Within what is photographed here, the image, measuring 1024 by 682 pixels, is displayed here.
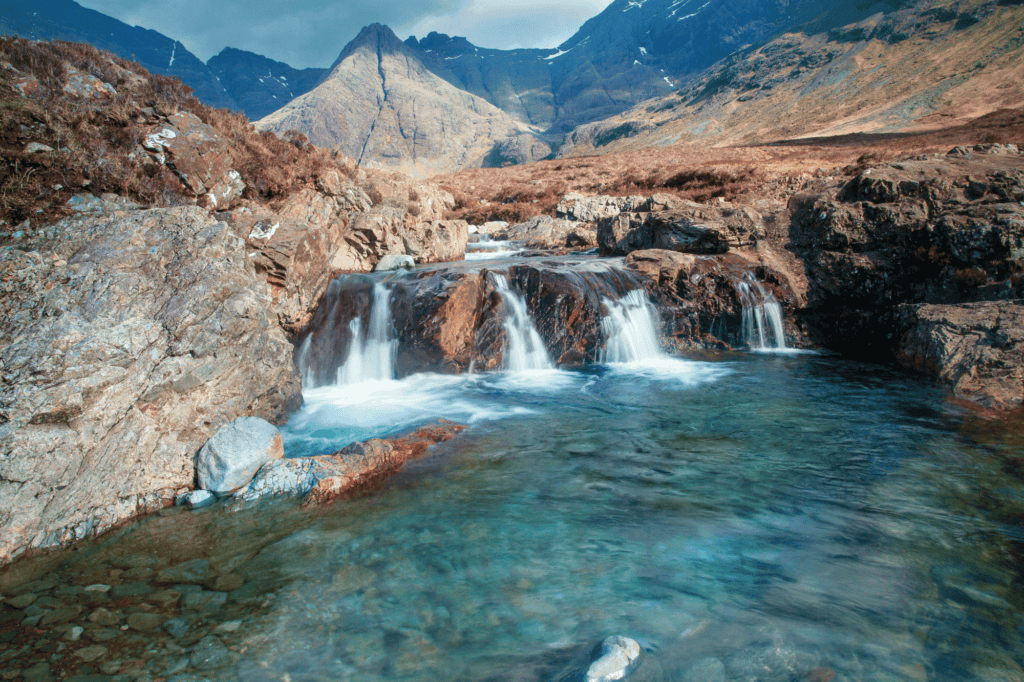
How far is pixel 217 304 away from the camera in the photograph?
19.7 feet

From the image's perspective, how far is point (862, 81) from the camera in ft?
185

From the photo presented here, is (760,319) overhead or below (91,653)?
overhead

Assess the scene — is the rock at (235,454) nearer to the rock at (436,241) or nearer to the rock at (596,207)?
the rock at (436,241)

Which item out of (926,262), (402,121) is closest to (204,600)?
(926,262)

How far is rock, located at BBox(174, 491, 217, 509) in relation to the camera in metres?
4.85

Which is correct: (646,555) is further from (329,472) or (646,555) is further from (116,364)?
(116,364)

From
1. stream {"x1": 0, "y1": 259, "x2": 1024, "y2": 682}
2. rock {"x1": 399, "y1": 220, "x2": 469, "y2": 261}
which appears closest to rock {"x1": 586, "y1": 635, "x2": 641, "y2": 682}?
stream {"x1": 0, "y1": 259, "x2": 1024, "y2": 682}

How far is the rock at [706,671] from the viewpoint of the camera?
8.64 feet

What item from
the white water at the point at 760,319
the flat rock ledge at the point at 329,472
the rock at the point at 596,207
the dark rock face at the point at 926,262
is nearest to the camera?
the flat rock ledge at the point at 329,472

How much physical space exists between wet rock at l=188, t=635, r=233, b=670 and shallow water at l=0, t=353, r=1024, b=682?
3 centimetres

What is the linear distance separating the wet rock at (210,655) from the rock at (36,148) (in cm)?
683

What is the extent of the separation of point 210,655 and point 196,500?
2380mm

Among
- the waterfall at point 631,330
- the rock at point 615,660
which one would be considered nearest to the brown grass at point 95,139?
the rock at point 615,660

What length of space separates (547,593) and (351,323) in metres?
7.68
